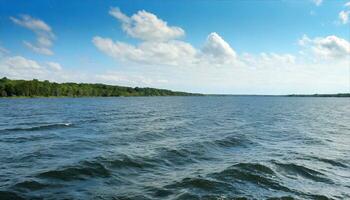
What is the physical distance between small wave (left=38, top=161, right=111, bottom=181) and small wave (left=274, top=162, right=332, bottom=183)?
458 inches

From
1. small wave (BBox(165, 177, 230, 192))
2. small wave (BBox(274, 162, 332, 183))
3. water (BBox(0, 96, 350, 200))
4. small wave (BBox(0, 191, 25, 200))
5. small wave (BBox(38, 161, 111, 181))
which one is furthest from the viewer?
small wave (BBox(274, 162, 332, 183))

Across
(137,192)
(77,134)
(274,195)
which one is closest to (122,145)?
(77,134)

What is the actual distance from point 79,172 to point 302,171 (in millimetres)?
14324

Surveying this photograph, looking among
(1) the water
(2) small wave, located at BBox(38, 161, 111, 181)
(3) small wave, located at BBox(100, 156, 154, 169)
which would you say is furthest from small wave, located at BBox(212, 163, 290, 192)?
(2) small wave, located at BBox(38, 161, 111, 181)

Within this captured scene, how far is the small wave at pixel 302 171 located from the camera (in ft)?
64.8

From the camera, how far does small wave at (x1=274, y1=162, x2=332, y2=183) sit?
19.8 metres

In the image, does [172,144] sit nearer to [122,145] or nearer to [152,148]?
[152,148]

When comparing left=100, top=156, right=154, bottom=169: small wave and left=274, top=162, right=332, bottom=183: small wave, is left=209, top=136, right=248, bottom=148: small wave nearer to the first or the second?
left=274, top=162, right=332, bottom=183: small wave

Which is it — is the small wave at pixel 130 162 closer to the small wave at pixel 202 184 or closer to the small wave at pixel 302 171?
the small wave at pixel 202 184

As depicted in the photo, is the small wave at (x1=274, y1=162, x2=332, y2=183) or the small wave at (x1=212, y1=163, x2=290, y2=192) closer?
the small wave at (x1=212, y1=163, x2=290, y2=192)

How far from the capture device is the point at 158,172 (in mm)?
20062

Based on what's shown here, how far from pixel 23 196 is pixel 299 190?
1395 cm

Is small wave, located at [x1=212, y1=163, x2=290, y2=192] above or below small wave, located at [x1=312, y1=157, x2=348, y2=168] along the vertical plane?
above

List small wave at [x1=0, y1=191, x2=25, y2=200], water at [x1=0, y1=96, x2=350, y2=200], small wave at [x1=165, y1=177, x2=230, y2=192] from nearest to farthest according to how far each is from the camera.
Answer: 1. small wave at [x1=0, y1=191, x2=25, y2=200]
2. water at [x1=0, y1=96, x2=350, y2=200]
3. small wave at [x1=165, y1=177, x2=230, y2=192]
